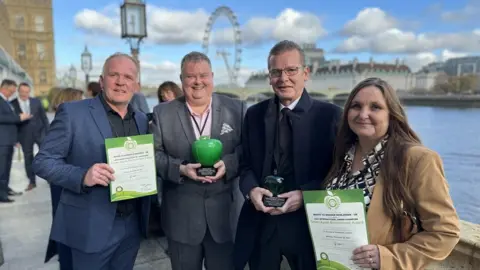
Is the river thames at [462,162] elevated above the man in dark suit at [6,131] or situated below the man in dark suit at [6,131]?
below

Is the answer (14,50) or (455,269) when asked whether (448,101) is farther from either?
(455,269)

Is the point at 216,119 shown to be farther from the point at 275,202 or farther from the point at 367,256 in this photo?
the point at 367,256

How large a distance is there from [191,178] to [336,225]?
92cm

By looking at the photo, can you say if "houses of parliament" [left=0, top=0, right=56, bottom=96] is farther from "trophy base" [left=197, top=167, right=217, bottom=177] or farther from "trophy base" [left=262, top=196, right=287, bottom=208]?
"trophy base" [left=262, top=196, right=287, bottom=208]

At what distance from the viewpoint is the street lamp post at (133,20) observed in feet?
23.4

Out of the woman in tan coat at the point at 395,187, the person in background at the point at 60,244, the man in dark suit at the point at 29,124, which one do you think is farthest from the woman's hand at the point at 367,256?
the man in dark suit at the point at 29,124

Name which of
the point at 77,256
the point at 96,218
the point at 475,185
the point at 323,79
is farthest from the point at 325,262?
the point at 323,79

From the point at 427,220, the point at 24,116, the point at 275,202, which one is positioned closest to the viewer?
the point at 427,220

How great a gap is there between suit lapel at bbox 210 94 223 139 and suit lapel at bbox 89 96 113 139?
602mm

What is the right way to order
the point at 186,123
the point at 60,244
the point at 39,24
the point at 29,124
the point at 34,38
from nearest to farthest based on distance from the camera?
the point at 186,123
the point at 60,244
the point at 29,124
the point at 34,38
the point at 39,24

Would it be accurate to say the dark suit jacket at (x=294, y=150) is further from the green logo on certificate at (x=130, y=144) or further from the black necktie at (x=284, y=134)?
the green logo on certificate at (x=130, y=144)

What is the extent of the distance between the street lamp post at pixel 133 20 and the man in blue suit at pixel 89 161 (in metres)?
5.46

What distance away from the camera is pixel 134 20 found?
287 inches

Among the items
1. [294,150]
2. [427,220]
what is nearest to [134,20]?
[294,150]
